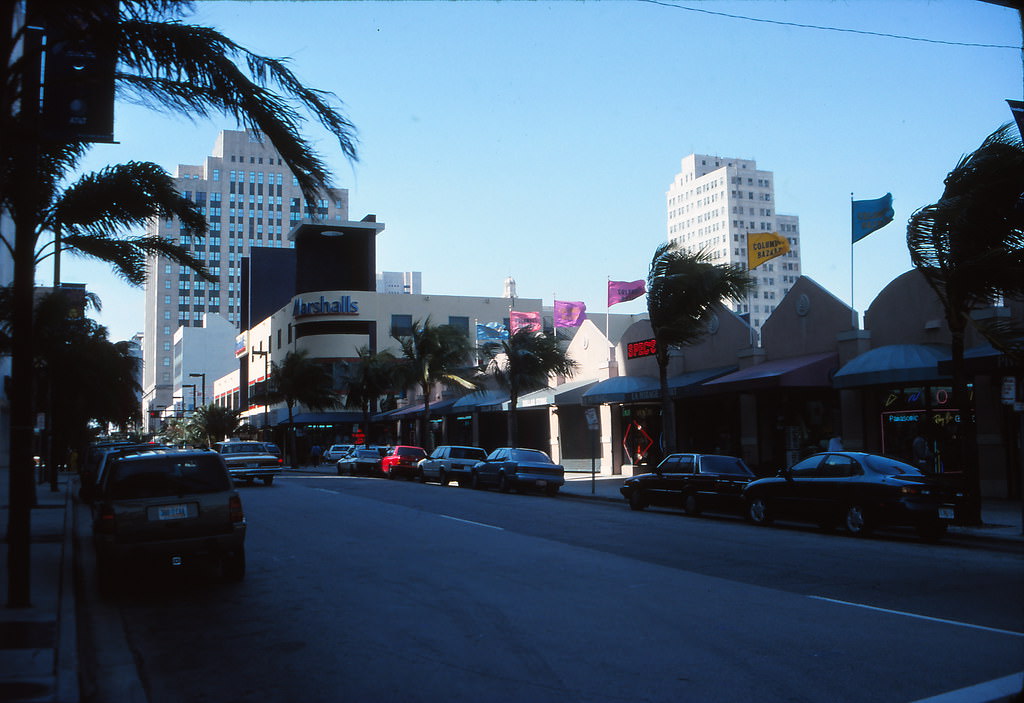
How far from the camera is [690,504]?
2134 centimetres

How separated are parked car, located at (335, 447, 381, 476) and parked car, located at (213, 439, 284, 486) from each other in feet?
30.9

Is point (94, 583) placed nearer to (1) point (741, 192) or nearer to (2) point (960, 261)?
(2) point (960, 261)

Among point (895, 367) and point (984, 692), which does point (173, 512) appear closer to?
point (984, 692)

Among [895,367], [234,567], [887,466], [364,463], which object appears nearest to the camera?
[234,567]

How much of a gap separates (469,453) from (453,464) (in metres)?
0.81

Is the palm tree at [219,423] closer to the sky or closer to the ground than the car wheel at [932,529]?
closer to the sky

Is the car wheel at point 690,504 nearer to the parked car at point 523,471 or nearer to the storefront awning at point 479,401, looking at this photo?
the parked car at point 523,471

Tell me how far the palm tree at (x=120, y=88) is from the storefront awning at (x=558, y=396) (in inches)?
1118

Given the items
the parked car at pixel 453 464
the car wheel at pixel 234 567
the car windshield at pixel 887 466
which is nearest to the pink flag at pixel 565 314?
the parked car at pixel 453 464

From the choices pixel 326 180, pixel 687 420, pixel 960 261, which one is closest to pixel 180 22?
pixel 326 180

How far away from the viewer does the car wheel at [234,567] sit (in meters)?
11.7

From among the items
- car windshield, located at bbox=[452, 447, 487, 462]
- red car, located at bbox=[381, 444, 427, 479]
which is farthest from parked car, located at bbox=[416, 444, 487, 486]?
red car, located at bbox=[381, 444, 427, 479]

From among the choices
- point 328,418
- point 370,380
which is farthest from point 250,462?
point 328,418

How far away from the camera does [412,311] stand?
74.6m
